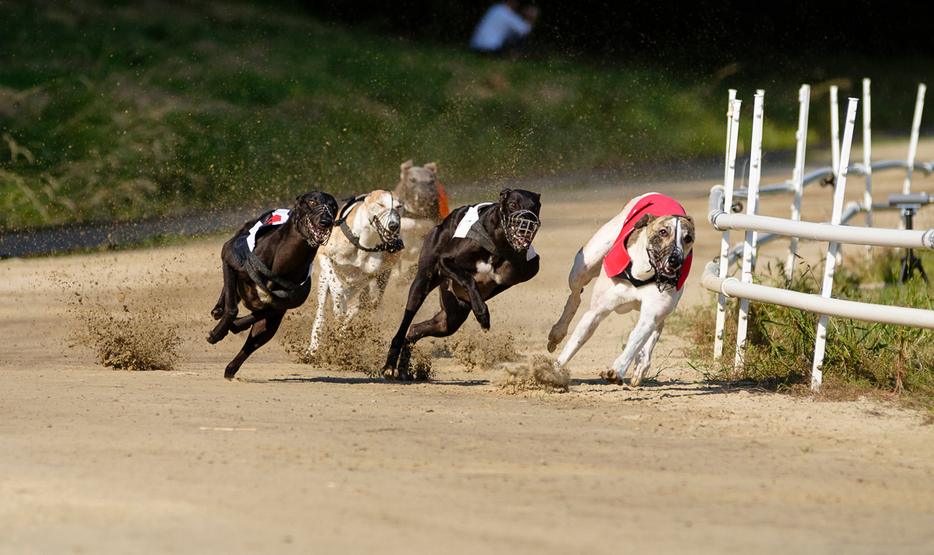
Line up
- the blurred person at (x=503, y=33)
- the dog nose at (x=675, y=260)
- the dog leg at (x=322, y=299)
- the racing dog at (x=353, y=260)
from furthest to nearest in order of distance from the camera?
1. the blurred person at (x=503, y=33)
2. the dog leg at (x=322, y=299)
3. the racing dog at (x=353, y=260)
4. the dog nose at (x=675, y=260)

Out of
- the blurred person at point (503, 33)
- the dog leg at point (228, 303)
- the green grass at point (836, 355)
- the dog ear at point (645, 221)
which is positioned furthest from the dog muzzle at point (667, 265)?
the blurred person at point (503, 33)

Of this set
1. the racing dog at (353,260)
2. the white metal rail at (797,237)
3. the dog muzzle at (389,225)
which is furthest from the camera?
the racing dog at (353,260)

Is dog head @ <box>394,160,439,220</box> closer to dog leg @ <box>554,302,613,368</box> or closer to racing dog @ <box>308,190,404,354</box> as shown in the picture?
racing dog @ <box>308,190,404,354</box>

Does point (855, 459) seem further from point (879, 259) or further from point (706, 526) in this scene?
point (879, 259)

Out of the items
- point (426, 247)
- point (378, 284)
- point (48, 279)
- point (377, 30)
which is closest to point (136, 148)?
point (48, 279)

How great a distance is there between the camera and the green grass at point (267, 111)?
14.6 m

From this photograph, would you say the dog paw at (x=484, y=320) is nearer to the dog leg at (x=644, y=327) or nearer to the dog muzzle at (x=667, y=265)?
the dog leg at (x=644, y=327)

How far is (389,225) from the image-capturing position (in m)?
6.70

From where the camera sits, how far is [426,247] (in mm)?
6801

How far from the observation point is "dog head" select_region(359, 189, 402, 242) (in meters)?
6.71

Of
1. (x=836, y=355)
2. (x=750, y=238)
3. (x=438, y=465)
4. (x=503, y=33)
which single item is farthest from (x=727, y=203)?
(x=503, y=33)

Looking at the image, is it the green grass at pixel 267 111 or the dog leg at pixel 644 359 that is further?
the green grass at pixel 267 111

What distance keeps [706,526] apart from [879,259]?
7.43 metres

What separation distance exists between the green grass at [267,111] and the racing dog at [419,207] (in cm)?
647
